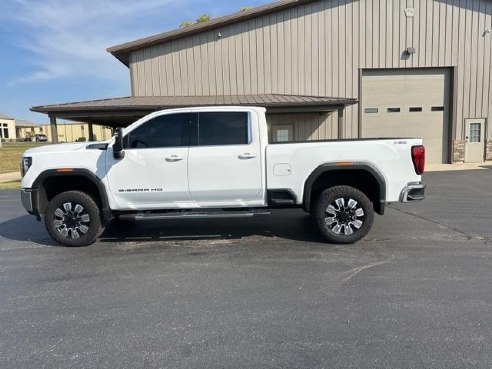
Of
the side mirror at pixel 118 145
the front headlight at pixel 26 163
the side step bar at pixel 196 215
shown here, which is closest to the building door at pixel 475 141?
the side step bar at pixel 196 215

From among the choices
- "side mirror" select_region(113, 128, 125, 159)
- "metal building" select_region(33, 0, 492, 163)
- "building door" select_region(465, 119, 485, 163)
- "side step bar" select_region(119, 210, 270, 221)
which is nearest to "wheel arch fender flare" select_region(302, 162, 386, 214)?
"side step bar" select_region(119, 210, 270, 221)

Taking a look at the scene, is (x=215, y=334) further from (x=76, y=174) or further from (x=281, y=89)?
(x=281, y=89)

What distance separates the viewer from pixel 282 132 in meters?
18.0

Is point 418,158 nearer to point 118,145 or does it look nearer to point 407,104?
point 118,145

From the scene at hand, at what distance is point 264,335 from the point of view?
328cm

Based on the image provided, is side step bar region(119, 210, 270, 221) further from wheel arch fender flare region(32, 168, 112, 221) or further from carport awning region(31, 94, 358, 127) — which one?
carport awning region(31, 94, 358, 127)

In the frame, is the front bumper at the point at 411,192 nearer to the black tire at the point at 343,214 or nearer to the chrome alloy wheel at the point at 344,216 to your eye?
the black tire at the point at 343,214

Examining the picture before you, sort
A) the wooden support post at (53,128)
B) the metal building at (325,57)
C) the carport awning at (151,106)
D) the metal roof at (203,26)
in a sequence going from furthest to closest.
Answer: the metal building at (325,57) < the metal roof at (203,26) < the wooden support post at (53,128) < the carport awning at (151,106)

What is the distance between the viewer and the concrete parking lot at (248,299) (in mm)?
3010

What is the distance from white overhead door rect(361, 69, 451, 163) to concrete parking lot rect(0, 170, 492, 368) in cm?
1229

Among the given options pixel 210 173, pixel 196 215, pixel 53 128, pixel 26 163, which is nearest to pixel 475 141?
pixel 210 173

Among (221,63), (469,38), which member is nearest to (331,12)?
(221,63)

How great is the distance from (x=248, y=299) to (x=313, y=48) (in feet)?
51.1

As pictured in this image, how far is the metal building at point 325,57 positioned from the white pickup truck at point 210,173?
37.7 ft
